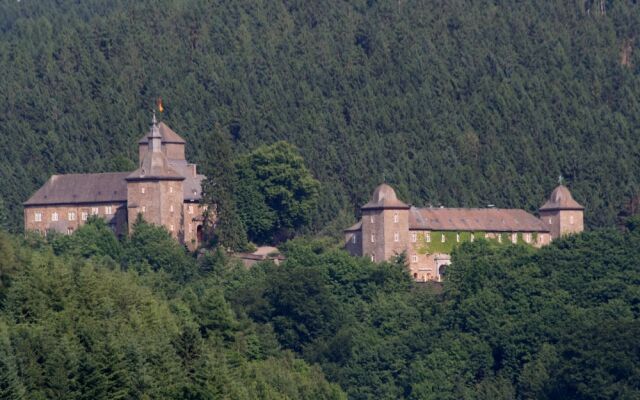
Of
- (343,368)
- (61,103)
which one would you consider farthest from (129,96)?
(343,368)

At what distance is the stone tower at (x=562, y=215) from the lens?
116438 millimetres

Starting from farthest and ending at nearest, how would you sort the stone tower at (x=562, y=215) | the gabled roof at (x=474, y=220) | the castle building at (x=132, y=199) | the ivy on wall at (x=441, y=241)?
1. the stone tower at (x=562, y=215)
2. the gabled roof at (x=474, y=220)
3. the ivy on wall at (x=441, y=241)
4. the castle building at (x=132, y=199)

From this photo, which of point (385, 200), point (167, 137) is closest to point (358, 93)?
point (167, 137)

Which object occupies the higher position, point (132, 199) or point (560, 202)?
point (132, 199)

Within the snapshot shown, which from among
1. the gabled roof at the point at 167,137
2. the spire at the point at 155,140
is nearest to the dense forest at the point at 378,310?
the spire at the point at 155,140

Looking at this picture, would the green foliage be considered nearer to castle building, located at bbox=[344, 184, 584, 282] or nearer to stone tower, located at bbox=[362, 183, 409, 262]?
castle building, located at bbox=[344, 184, 584, 282]

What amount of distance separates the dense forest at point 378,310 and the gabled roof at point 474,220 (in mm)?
2082

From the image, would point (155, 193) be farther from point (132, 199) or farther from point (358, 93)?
point (358, 93)

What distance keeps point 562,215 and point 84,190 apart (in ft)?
81.8

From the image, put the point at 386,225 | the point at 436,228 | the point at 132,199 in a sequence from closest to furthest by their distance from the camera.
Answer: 1. the point at 386,225
2. the point at 132,199
3. the point at 436,228

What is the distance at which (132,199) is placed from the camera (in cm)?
11062

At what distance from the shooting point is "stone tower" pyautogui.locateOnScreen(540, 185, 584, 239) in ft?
382

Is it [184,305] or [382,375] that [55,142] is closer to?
[382,375]

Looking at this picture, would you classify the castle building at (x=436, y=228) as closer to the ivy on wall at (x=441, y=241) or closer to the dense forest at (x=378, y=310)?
the ivy on wall at (x=441, y=241)
